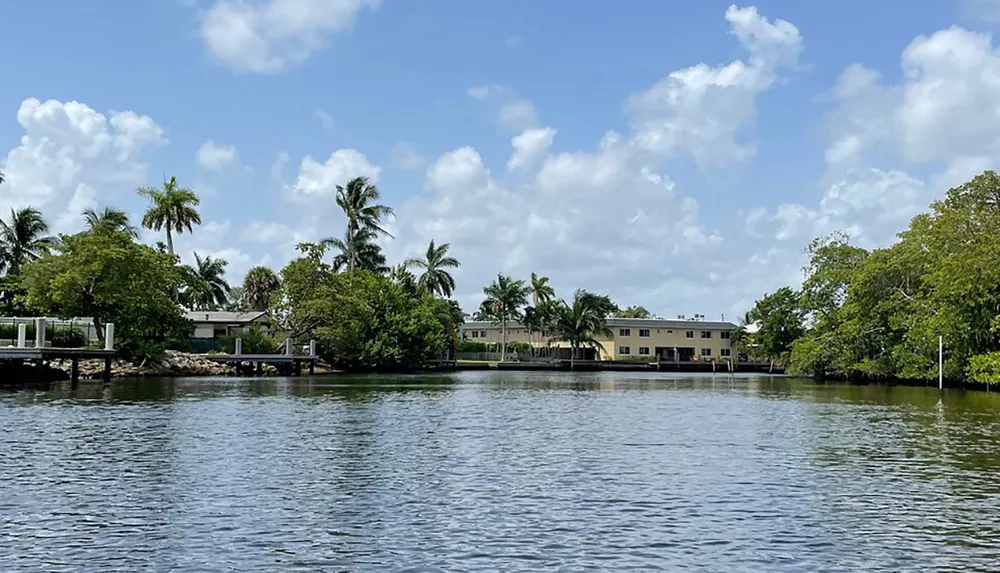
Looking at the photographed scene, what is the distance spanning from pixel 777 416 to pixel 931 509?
20.2m

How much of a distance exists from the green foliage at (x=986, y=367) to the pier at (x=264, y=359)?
4731 centimetres

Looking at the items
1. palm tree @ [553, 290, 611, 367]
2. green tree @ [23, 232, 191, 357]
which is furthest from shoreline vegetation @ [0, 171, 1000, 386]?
palm tree @ [553, 290, 611, 367]

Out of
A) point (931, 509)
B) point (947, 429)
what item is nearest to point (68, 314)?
point (947, 429)

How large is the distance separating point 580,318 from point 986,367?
68889 millimetres

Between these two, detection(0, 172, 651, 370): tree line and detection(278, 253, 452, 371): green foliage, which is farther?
detection(278, 253, 452, 371): green foliage

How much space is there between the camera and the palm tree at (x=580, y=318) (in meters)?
118

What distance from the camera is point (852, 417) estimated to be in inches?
1394

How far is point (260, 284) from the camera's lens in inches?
4417

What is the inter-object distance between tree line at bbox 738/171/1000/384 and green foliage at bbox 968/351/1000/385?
5cm

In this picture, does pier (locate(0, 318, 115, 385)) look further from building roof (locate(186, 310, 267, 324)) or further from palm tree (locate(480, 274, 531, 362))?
palm tree (locate(480, 274, 531, 362))

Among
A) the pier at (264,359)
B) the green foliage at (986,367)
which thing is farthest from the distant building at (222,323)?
the green foliage at (986,367)

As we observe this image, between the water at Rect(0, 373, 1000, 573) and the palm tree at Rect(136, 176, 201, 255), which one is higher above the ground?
the palm tree at Rect(136, 176, 201, 255)

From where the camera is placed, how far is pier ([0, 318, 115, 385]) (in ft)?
160

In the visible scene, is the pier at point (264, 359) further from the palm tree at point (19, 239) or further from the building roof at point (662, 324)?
the building roof at point (662, 324)
